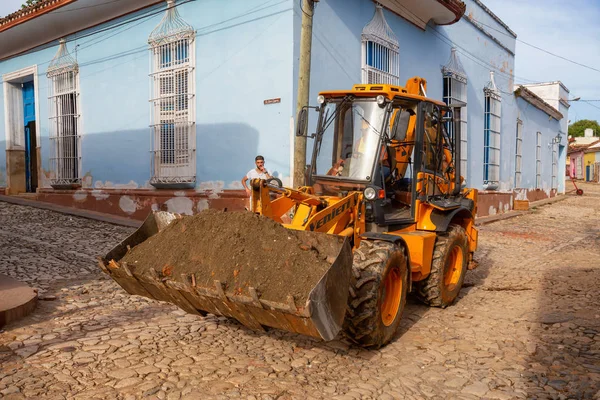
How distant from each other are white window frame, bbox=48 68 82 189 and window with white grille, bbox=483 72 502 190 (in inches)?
448

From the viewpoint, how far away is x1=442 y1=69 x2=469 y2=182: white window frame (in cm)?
1322

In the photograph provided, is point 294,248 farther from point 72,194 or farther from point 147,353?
point 72,194

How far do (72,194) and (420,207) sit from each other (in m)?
9.87

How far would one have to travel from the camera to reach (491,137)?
15516 millimetres

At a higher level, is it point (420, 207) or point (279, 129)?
point (279, 129)

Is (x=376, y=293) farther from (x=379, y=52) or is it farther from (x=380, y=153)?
(x=379, y=52)

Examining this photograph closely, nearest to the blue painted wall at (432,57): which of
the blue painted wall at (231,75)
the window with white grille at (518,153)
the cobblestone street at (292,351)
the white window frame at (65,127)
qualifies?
the blue painted wall at (231,75)

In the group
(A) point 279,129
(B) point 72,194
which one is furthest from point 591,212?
(B) point 72,194

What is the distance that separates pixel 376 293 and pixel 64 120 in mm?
11479

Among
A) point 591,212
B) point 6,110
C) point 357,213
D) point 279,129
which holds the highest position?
point 6,110

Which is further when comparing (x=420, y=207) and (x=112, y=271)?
(x=420, y=207)

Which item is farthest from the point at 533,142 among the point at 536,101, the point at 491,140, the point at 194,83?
the point at 194,83

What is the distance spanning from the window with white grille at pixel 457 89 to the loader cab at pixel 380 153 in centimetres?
848

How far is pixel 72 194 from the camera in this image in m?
12.3
